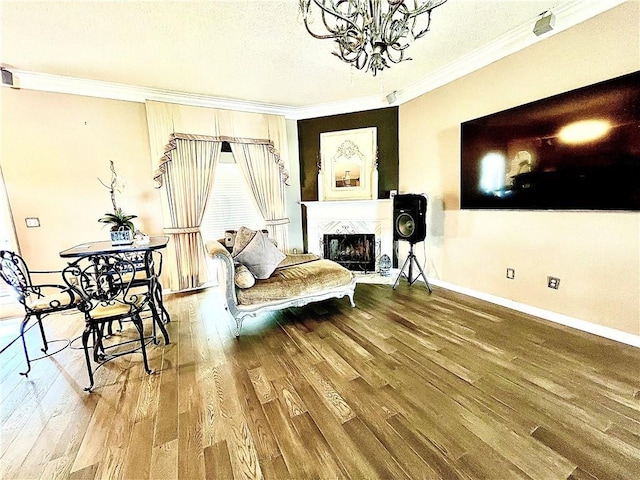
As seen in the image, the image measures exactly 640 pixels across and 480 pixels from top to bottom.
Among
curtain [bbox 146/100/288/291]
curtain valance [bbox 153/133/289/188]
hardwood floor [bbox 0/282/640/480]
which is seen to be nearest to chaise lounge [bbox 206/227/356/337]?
hardwood floor [bbox 0/282/640/480]

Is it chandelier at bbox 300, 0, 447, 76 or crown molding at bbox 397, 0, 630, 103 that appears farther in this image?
crown molding at bbox 397, 0, 630, 103

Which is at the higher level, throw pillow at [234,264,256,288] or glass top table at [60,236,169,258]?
glass top table at [60,236,169,258]

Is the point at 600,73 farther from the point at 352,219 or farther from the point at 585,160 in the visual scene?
the point at 352,219

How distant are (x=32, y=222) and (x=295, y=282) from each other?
3.23 m

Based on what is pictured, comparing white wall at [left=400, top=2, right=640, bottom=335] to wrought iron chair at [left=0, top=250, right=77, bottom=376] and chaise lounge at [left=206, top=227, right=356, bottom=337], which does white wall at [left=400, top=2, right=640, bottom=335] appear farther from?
wrought iron chair at [left=0, top=250, right=77, bottom=376]

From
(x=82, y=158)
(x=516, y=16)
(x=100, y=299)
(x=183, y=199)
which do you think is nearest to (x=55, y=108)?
(x=82, y=158)

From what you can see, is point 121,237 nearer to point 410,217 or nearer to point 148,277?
point 148,277

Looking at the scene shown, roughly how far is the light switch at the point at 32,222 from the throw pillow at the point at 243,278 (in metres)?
2.63

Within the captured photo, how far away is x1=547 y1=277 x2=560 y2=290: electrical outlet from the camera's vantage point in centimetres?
273

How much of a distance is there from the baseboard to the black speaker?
3.01 feet

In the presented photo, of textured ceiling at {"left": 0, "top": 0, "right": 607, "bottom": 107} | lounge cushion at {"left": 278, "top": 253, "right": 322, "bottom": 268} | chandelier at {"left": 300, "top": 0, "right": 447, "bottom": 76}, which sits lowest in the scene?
lounge cushion at {"left": 278, "top": 253, "right": 322, "bottom": 268}

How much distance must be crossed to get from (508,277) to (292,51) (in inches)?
133

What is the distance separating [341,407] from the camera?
1752 millimetres

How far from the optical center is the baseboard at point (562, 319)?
2341 mm
